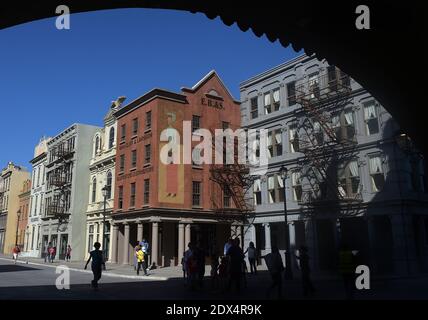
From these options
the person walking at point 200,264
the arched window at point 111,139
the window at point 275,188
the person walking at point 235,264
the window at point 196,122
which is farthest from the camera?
the arched window at point 111,139

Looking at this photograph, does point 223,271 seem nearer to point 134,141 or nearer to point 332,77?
point 332,77

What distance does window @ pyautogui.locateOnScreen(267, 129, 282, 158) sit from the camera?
104 ft

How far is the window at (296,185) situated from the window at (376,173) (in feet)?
17.9

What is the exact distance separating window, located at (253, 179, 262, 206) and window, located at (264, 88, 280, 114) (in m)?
5.63

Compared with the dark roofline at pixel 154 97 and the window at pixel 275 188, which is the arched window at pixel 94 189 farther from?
the window at pixel 275 188

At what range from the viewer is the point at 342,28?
6.39 metres

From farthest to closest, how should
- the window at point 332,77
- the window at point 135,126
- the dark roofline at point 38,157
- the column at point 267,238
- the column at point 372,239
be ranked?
the dark roofline at point 38,157 < the window at point 135,126 < the column at point 267,238 < the window at point 332,77 < the column at point 372,239

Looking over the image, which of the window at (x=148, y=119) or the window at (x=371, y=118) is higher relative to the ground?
the window at (x=148, y=119)

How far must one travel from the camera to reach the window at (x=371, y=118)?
83.5ft

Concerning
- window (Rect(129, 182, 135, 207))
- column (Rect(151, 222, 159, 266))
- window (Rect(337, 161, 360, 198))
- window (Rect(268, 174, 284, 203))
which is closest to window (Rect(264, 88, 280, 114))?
window (Rect(268, 174, 284, 203))

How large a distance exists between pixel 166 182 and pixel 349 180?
1513 cm

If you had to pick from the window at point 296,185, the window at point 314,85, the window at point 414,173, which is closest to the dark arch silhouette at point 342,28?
the window at point 414,173

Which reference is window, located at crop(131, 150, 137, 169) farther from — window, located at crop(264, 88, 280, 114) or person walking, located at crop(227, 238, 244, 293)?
person walking, located at crop(227, 238, 244, 293)
